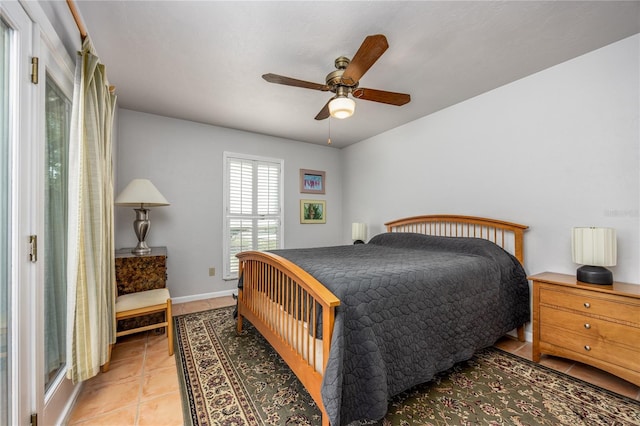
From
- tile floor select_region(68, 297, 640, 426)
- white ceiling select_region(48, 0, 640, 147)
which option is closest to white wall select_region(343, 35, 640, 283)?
white ceiling select_region(48, 0, 640, 147)

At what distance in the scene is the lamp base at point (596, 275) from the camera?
1885 mm

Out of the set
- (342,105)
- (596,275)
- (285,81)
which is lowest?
(596,275)

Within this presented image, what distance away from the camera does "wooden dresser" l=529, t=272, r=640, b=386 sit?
67.5 inches

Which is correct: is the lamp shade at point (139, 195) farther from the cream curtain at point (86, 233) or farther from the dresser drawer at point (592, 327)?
the dresser drawer at point (592, 327)

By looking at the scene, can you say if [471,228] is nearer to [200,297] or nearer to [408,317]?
[408,317]

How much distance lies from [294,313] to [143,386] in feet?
4.04

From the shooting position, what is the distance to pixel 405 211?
3830mm

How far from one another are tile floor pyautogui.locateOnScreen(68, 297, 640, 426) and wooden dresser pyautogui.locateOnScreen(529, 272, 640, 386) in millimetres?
172

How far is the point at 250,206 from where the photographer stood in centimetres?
418

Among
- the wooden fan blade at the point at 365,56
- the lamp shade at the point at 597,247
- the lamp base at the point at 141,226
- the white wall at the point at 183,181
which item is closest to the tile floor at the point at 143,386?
the lamp shade at the point at 597,247

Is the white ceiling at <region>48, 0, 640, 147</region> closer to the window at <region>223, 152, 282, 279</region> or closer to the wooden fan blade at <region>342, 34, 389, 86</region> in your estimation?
the wooden fan blade at <region>342, 34, 389, 86</region>

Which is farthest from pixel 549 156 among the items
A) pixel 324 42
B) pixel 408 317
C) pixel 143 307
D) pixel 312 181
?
pixel 143 307

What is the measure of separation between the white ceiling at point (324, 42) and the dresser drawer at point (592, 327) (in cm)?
210

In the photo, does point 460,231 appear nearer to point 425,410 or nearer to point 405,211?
point 405,211
